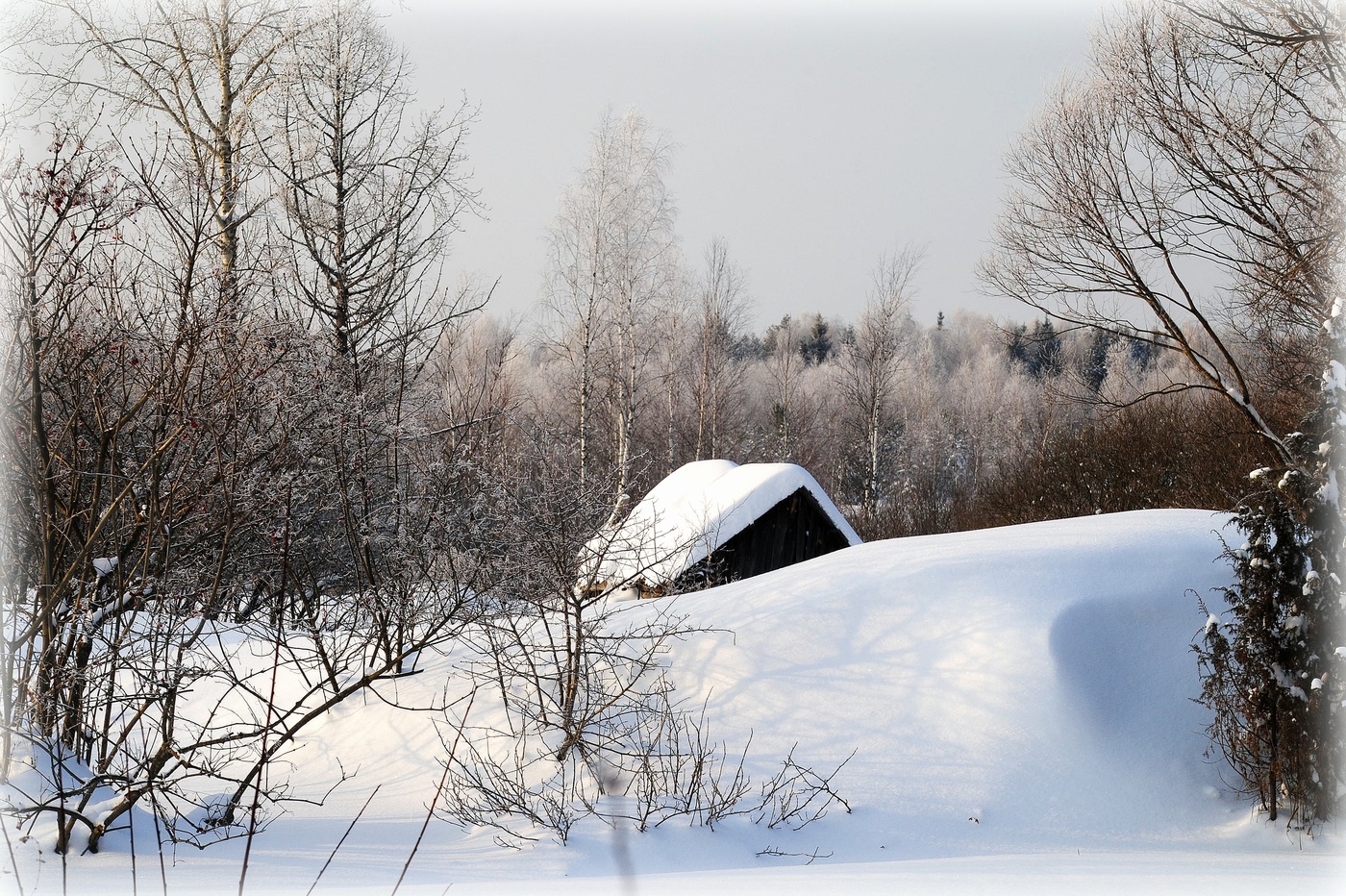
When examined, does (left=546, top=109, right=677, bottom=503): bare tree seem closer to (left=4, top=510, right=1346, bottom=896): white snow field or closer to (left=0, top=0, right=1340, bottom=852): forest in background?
(left=0, top=0, right=1340, bottom=852): forest in background

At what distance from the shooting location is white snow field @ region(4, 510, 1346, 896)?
4516 mm

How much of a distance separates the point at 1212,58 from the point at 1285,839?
9658mm

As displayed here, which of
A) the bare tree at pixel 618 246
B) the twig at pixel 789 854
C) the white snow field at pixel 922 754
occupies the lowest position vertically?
the twig at pixel 789 854

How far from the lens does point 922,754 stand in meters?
Answer: 6.32

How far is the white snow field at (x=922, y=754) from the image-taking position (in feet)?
14.8

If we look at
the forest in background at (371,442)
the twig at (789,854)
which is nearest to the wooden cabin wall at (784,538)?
the forest in background at (371,442)

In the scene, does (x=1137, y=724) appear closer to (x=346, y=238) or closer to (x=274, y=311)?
(x=274, y=311)

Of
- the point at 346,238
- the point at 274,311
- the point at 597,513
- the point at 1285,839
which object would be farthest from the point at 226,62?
the point at 1285,839

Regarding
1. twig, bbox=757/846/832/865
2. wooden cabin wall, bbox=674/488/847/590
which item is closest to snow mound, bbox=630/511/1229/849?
twig, bbox=757/846/832/865

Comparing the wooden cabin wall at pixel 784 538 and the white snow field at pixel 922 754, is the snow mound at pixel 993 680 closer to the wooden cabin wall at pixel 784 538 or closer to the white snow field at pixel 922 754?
the white snow field at pixel 922 754

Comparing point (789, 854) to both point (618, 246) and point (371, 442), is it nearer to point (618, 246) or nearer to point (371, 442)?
point (371, 442)

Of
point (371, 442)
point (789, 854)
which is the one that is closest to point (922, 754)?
point (789, 854)

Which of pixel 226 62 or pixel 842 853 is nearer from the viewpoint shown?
pixel 842 853

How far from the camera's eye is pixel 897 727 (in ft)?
21.4
